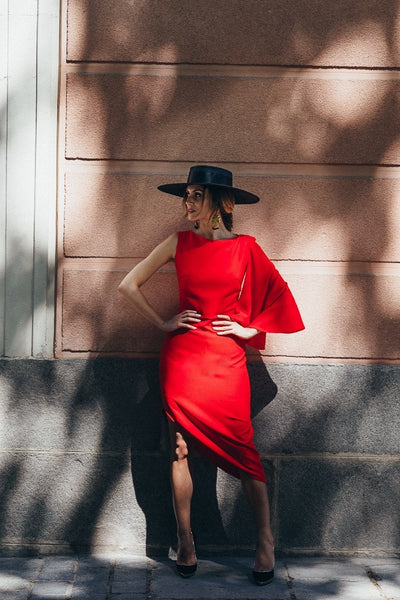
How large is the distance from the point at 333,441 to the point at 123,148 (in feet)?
6.76

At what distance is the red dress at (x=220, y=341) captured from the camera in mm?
4270

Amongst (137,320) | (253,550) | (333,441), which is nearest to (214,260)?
(137,320)

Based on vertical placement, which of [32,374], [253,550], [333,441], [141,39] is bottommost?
[253,550]

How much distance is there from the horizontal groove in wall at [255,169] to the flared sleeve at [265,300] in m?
0.51

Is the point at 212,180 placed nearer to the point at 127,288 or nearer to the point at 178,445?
the point at 127,288

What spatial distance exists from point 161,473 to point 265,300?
1181 millimetres

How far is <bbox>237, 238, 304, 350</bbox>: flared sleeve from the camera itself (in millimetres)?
4375

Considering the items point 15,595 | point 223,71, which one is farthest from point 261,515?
point 223,71

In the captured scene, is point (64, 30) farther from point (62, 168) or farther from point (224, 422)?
point (224, 422)

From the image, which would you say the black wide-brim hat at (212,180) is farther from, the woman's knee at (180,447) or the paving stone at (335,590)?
the paving stone at (335,590)

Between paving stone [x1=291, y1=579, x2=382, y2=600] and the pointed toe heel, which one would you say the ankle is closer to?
the pointed toe heel

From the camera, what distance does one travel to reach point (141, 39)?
462cm

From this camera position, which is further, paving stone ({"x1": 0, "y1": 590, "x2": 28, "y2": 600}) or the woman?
the woman

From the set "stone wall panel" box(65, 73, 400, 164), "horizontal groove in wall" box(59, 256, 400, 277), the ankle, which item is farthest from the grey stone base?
"stone wall panel" box(65, 73, 400, 164)
